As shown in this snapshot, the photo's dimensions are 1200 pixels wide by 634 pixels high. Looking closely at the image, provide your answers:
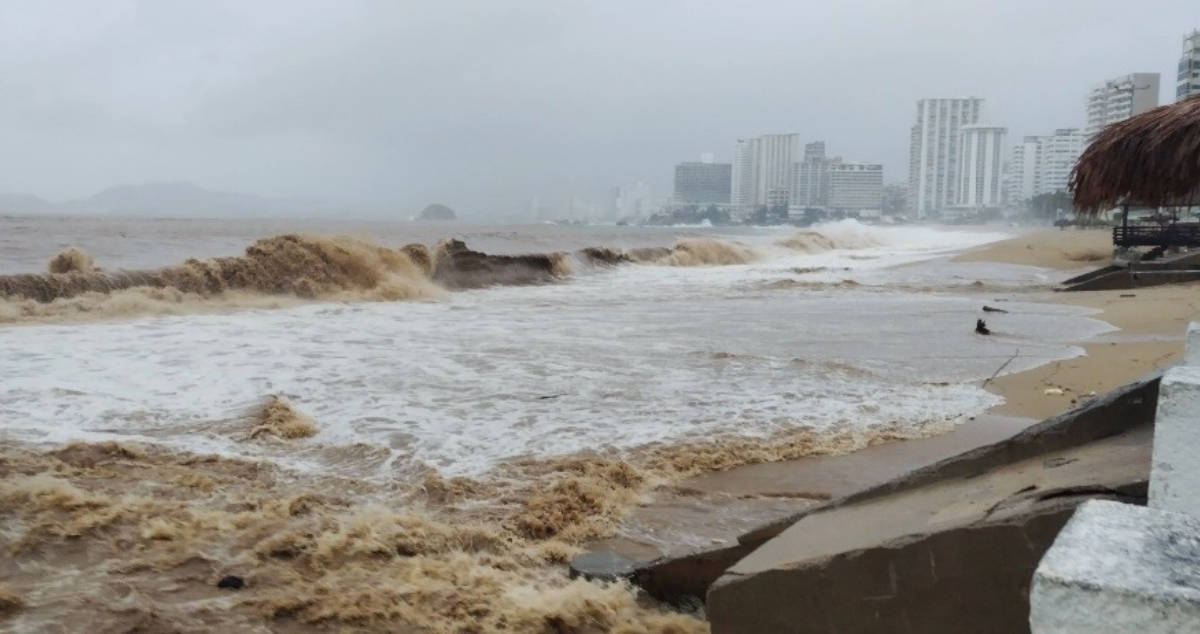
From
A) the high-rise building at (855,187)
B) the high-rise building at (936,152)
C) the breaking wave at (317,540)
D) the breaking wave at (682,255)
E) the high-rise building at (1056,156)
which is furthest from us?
the high-rise building at (855,187)

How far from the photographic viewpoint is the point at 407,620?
142 inches

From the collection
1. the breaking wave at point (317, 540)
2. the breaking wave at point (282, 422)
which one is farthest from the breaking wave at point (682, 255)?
the breaking wave at point (317, 540)

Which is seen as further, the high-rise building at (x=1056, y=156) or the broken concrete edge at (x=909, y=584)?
the high-rise building at (x=1056, y=156)

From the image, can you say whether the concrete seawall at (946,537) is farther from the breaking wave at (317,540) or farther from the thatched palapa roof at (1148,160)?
the thatched palapa roof at (1148,160)

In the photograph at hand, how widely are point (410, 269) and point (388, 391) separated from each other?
47.8ft

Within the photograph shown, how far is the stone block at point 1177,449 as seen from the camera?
5.39 ft

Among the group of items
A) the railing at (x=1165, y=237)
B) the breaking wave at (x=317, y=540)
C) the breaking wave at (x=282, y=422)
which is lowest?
the breaking wave at (x=317, y=540)

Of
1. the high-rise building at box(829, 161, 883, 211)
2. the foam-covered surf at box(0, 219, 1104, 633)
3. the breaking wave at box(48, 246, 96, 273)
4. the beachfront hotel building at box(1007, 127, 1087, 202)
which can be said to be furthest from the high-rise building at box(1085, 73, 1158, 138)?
the high-rise building at box(829, 161, 883, 211)

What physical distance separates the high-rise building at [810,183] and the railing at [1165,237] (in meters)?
132

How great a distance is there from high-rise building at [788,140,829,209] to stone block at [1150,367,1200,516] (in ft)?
519

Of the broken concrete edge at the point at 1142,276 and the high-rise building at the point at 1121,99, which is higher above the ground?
the high-rise building at the point at 1121,99

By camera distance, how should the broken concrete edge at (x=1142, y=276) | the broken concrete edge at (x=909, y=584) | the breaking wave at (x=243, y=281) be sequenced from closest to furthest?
the broken concrete edge at (x=909, y=584) → the breaking wave at (x=243, y=281) → the broken concrete edge at (x=1142, y=276)

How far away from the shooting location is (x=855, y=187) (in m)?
158

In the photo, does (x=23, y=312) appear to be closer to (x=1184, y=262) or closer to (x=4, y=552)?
(x=4, y=552)
